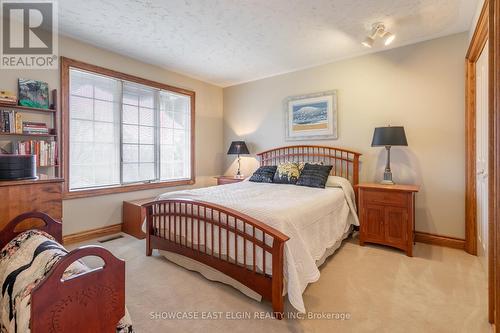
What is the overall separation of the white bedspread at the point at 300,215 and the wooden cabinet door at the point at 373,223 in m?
0.14

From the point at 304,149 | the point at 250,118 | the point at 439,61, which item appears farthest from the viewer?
the point at 250,118

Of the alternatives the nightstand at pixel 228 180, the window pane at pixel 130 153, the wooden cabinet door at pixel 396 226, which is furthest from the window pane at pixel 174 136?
the wooden cabinet door at pixel 396 226

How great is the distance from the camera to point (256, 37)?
316cm

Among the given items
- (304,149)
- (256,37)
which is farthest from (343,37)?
(304,149)

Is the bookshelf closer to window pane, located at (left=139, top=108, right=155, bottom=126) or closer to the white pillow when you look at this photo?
window pane, located at (left=139, top=108, right=155, bottom=126)

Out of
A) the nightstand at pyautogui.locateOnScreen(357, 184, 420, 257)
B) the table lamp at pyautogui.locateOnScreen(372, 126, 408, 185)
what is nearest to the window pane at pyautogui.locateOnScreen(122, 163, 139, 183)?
the nightstand at pyautogui.locateOnScreen(357, 184, 420, 257)

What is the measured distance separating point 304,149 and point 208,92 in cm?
237

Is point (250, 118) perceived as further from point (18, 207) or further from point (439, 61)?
point (18, 207)

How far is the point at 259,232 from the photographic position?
1910 millimetres

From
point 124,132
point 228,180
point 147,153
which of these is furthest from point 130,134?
point 228,180

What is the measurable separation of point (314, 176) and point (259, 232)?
1.71 meters

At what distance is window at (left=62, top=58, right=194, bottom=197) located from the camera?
10.8 feet

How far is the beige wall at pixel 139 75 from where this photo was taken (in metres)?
3.09

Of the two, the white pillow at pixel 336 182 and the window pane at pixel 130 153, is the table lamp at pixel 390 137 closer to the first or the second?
the white pillow at pixel 336 182
